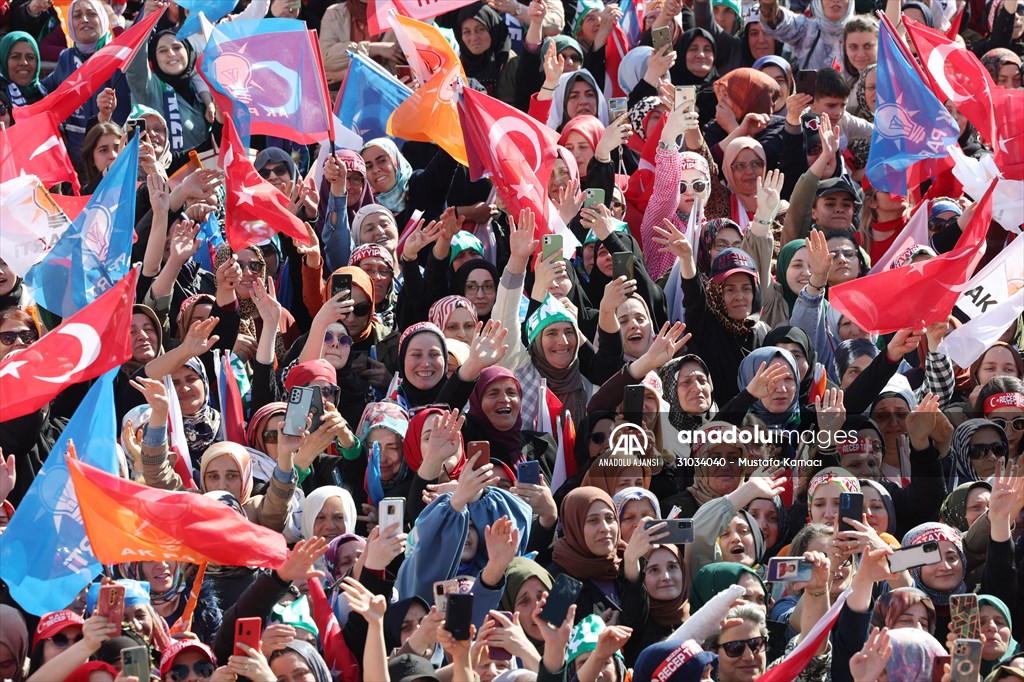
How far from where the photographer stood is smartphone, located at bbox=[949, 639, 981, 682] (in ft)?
23.8

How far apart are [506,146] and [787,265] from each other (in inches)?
60.6

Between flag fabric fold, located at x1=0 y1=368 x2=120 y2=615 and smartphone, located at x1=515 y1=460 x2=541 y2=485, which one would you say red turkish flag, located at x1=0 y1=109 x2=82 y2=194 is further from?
smartphone, located at x1=515 y1=460 x2=541 y2=485

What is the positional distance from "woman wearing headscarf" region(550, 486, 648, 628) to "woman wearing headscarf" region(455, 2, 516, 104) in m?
4.92

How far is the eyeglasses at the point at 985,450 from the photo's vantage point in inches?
381

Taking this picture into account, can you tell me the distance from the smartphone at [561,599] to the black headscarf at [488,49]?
625cm

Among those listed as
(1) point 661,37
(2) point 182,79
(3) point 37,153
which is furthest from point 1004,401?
(2) point 182,79

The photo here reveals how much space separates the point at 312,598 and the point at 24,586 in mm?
1110

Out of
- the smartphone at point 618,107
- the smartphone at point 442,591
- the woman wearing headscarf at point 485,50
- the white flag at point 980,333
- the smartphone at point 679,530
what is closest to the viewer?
the smartphone at point 442,591

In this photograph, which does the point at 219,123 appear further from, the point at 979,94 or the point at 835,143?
the point at 979,94

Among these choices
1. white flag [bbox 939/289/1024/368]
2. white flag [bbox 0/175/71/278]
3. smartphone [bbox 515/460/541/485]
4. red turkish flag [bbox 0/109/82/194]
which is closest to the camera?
smartphone [bbox 515/460/541/485]

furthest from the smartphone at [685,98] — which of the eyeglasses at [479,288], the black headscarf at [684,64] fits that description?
the black headscarf at [684,64]

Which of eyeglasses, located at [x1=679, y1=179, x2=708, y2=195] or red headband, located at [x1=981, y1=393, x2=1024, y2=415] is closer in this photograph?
red headband, located at [x1=981, y1=393, x2=1024, y2=415]

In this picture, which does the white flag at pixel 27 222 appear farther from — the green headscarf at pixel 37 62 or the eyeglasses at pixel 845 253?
the eyeglasses at pixel 845 253

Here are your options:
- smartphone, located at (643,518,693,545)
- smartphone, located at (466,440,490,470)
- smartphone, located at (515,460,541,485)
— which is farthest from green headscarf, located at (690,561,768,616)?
smartphone, located at (466,440,490,470)
